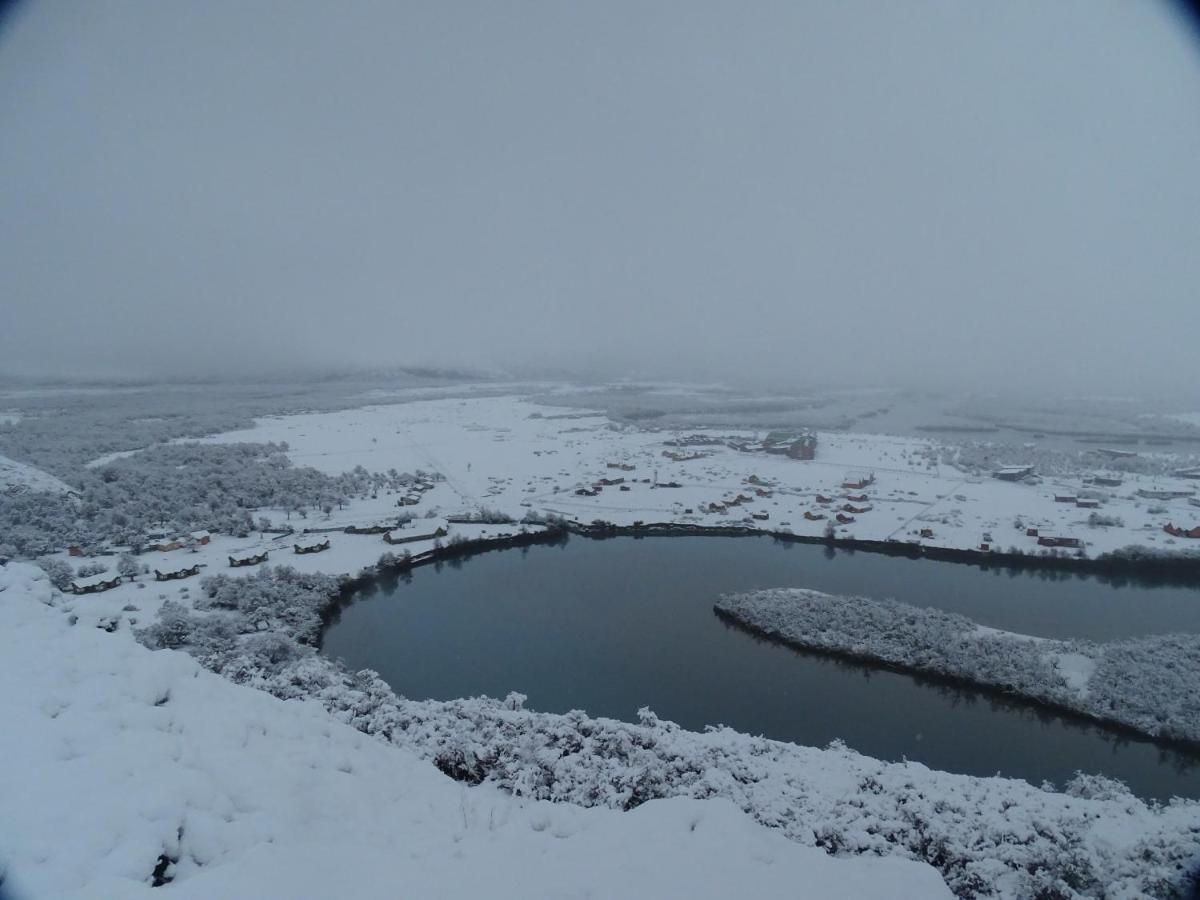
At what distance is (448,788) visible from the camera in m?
5.65

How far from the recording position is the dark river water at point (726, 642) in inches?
456

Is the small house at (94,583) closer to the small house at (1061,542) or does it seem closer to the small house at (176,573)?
the small house at (176,573)

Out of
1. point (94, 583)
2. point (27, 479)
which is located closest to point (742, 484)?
point (94, 583)

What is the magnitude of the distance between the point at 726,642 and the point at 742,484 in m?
16.0

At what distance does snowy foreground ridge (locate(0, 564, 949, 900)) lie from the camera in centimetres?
323

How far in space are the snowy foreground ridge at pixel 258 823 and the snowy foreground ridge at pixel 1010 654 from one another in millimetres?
11550

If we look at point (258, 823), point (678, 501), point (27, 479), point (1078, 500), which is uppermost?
point (258, 823)

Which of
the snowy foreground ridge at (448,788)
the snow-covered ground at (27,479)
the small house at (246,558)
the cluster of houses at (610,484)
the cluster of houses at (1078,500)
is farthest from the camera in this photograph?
the cluster of houses at (610,484)

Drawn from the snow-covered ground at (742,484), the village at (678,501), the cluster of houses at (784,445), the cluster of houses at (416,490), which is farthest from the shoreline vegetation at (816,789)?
the cluster of houses at (784,445)

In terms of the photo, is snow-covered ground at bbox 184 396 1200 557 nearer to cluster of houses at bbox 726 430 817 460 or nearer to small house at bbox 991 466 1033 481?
cluster of houses at bbox 726 430 817 460

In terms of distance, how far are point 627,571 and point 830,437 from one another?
31.1 meters

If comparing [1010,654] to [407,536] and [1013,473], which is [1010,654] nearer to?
[407,536]

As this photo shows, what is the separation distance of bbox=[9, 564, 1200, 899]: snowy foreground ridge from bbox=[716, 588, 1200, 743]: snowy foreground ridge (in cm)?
355

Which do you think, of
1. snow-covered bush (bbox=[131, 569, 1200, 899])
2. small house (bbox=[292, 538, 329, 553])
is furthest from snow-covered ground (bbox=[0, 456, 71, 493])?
snow-covered bush (bbox=[131, 569, 1200, 899])
